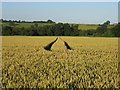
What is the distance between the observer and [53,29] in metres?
56.4

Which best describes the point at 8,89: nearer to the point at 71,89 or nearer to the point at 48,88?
the point at 48,88

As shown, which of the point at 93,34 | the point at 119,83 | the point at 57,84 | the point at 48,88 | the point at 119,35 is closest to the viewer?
the point at 48,88

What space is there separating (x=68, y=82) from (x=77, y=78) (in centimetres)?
49

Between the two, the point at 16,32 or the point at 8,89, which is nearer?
the point at 8,89

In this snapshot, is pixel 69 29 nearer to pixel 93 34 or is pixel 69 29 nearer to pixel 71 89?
pixel 93 34

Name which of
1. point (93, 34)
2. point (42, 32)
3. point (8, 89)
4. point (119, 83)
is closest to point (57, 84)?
point (8, 89)

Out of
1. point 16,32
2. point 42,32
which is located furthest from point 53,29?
point 16,32

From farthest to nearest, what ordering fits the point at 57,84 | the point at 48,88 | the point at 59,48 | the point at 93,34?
1. the point at 93,34
2. the point at 59,48
3. the point at 57,84
4. the point at 48,88

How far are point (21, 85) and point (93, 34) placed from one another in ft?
193

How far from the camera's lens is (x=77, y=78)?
5316mm

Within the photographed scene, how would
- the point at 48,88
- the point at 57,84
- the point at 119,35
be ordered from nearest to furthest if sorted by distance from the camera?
the point at 48,88 < the point at 57,84 < the point at 119,35

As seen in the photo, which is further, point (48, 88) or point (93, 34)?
point (93, 34)

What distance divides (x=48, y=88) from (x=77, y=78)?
1.17 m

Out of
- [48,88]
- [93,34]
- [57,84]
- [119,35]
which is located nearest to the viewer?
[48,88]
